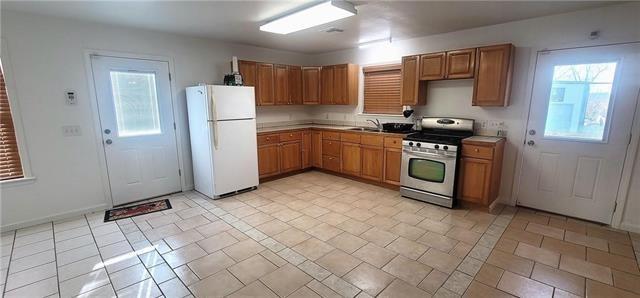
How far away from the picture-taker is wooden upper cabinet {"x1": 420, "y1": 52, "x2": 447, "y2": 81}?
391 cm

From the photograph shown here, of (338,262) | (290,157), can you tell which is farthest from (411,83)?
(338,262)

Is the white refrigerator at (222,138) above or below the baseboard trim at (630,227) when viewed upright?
above

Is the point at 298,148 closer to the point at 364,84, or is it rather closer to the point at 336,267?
the point at 364,84

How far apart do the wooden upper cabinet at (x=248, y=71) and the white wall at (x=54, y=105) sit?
122 cm

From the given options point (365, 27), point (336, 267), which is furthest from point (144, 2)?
point (336, 267)

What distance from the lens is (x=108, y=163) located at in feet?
12.3

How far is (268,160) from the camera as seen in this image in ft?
16.2

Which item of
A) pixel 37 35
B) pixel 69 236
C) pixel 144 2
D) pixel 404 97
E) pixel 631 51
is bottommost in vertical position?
pixel 69 236

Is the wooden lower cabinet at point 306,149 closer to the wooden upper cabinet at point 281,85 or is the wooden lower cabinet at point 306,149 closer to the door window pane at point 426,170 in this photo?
the wooden upper cabinet at point 281,85

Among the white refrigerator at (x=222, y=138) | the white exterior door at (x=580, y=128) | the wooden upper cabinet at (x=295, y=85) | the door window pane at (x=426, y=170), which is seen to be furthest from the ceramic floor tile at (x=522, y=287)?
the wooden upper cabinet at (x=295, y=85)

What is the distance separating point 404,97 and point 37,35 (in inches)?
186

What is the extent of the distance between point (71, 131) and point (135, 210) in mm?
1242

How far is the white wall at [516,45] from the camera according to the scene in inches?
117

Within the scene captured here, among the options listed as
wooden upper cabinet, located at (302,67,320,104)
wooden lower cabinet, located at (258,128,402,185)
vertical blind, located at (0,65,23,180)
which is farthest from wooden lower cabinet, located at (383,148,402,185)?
Result: vertical blind, located at (0,65,23,180)
